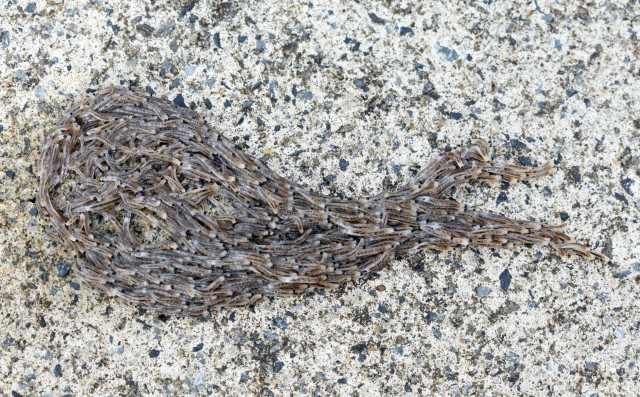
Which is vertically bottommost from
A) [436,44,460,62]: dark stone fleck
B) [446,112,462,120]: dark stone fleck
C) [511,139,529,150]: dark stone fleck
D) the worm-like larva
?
the worm-like larva

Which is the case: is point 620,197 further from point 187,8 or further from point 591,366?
point 187,8

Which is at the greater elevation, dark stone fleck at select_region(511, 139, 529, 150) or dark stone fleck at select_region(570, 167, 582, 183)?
dark stone fleck at select_region(511, 139, 529, 150)

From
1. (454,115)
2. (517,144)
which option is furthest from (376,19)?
(517,144)

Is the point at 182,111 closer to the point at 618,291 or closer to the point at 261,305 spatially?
the point at 261,305

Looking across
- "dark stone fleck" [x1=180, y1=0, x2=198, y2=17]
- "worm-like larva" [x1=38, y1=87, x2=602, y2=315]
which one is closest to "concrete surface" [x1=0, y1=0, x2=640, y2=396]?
"dark stone fleck" [x1=180, y1=0, x2=198, y2=17]

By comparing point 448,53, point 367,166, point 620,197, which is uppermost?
point 448,53

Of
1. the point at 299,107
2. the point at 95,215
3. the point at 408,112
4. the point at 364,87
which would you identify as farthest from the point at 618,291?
the point at 95,215

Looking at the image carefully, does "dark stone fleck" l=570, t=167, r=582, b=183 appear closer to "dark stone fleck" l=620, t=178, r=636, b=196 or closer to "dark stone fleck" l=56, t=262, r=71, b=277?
"dark stone fleck" l=620, t=178, r=636, b=196
